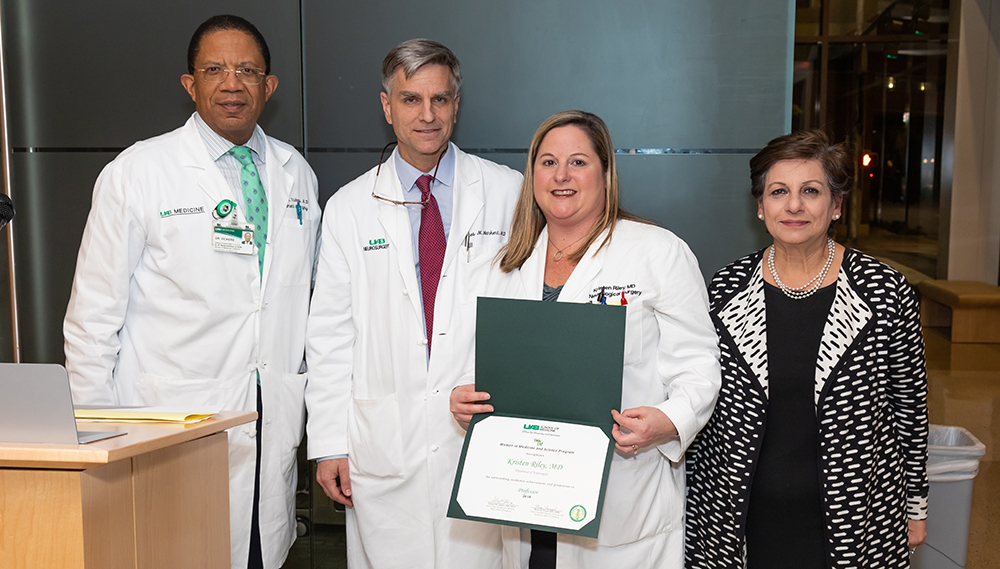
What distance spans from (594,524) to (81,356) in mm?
1689

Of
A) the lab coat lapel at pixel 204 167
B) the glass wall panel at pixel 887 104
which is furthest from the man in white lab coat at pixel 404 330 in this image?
the glass wall panel at pixel 887 104

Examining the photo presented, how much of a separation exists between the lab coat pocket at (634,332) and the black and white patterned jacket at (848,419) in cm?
28

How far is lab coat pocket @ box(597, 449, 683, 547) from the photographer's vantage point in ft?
6.38

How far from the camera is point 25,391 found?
1.34 m

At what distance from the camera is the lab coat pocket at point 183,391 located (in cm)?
233

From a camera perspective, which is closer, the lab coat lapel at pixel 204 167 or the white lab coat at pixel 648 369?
the white lab coat at pixel 648 369

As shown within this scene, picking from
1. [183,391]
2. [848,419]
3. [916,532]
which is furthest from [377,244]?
[916,532]

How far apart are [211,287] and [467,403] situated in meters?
0.98

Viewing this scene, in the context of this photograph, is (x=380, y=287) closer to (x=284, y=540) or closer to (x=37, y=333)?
(x=284, y=540)

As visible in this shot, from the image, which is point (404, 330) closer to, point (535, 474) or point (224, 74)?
point (535, 474)

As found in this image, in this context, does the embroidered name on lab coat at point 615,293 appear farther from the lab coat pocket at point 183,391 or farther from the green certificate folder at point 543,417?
the lab coat pocket at point 183,391

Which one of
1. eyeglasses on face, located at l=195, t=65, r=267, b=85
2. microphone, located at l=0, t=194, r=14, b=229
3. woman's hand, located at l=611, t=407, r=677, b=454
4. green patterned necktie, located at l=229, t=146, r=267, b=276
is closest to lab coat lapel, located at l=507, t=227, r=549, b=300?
woman's hand, located at l=611, t=407, r=677, b=454

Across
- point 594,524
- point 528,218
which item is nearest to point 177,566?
point 594,524

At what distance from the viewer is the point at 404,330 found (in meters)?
2.30
